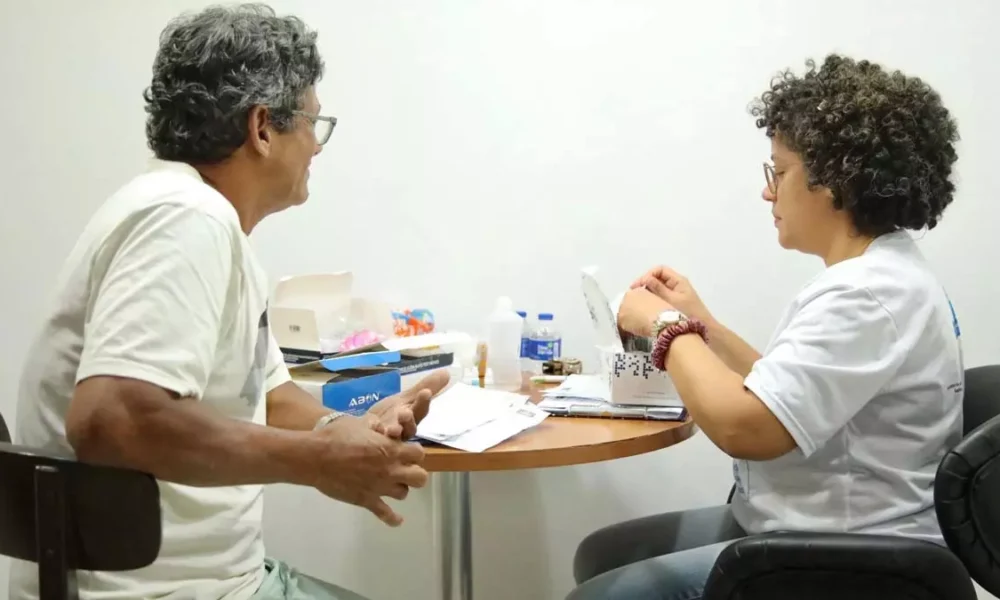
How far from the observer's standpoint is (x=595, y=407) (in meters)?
1.58

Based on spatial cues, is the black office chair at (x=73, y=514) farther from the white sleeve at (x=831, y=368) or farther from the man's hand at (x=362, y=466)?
the white sleeve at (x=831, y=368)

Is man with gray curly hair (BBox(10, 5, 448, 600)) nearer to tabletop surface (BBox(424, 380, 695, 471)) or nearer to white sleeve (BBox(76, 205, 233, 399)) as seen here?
white sleeve (BBox(76, 205, 233, 399))

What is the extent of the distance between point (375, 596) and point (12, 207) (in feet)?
5.09

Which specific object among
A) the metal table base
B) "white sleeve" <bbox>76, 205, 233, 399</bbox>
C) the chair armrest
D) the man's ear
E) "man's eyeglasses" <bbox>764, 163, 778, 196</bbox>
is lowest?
the metal table base

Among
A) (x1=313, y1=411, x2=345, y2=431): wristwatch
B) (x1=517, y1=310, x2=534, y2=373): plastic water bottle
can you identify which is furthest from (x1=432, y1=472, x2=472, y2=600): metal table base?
(x1=313, y1=411, x2=345, y2=431): wristwatch

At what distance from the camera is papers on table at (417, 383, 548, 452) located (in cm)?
135

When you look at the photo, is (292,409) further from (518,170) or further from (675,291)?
(518,170)

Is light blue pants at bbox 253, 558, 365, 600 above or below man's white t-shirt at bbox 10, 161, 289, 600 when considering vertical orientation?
below

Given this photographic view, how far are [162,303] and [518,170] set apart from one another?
1.39m

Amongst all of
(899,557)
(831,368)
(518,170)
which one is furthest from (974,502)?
(518,170)

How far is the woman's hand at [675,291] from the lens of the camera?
1.73 m

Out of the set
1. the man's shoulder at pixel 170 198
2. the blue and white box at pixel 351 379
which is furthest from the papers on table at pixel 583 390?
the man's shoulder at pixel 170 198

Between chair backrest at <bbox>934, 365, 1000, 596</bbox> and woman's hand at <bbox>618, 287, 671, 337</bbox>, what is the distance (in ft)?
1.67

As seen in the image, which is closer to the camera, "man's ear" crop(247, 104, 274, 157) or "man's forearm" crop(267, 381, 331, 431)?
"man's ear" crop(247, 104, 274, 157)
